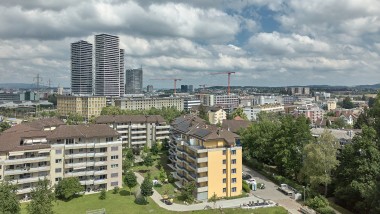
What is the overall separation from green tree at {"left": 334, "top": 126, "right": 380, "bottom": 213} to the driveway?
27.2ft

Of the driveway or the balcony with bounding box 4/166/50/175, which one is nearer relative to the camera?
the balcony with bounding box 4/166/50/175

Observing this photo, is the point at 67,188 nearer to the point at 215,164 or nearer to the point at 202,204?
the point at 202,204

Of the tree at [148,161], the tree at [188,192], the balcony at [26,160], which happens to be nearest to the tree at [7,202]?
the balcony at [26,160]

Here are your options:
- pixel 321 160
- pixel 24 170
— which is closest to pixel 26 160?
pixel 24 170

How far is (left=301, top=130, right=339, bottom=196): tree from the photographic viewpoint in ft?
184

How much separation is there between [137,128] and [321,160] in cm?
5462

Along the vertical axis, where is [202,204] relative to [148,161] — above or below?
below

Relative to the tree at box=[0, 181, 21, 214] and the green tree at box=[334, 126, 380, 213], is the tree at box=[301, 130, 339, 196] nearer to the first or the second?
the green tree at box=[334, 126, 380, 213]

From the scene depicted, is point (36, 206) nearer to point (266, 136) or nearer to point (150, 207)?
point (150, 207)

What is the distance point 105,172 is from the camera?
61.3 meters

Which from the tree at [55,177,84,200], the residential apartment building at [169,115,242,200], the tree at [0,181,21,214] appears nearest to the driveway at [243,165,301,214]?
the residential apartment building at [169,115,242,200]

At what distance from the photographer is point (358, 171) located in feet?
171

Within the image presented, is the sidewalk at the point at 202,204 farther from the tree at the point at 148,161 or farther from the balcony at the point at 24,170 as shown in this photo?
the balcony at the point at 24,170

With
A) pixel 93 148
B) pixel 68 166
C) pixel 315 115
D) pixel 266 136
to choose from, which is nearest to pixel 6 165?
pixel 68 166
